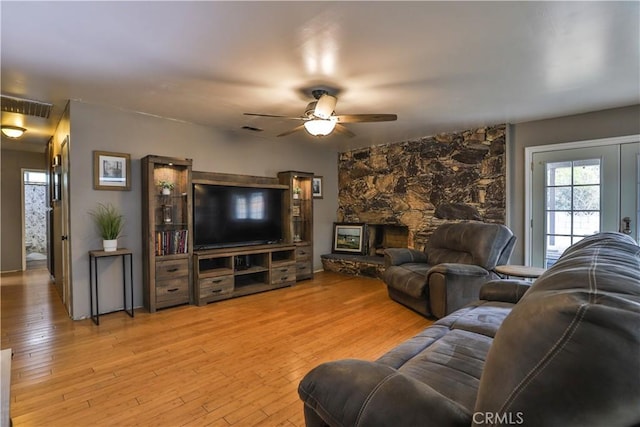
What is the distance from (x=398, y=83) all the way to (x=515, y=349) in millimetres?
2632

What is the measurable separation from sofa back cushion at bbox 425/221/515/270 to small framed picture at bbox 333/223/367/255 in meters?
1.74

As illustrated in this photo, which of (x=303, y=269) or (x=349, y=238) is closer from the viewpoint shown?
(x=303, y=269)

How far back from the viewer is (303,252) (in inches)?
205

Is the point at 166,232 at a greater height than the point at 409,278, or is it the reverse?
the point at 166,232

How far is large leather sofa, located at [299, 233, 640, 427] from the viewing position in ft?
2.10

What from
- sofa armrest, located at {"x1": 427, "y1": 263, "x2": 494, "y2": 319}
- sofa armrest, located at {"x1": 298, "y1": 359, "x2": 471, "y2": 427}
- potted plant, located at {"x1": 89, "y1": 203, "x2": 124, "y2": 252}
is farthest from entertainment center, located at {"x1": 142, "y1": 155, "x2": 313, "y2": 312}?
sofa armrest, located at {"x1": 298, "y1": 359, "x2": 471, "y2": 427}

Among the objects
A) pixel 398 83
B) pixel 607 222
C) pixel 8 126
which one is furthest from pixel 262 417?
pixel 8 126

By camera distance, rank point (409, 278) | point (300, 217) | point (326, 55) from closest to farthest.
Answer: point (326, 55), point (409, 278), point (300, 217)

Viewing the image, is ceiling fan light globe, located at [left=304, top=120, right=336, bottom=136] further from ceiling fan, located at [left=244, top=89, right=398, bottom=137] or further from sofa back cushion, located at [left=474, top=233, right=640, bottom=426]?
sofa back cushion, located at [left=474, top=233, right=640, bottom=426]

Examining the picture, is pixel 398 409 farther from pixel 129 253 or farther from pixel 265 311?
pixel 129 253

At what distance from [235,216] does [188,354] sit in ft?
7.32

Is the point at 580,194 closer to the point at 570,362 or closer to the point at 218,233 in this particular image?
the point at 570,362

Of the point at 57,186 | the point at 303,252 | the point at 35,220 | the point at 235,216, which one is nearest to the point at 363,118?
the point at 235,216

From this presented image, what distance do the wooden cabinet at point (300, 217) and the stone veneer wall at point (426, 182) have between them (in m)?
1.21
